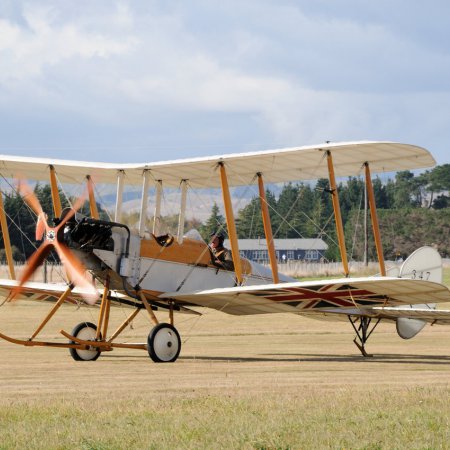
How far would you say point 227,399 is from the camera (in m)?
10.6

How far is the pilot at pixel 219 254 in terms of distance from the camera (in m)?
18.7

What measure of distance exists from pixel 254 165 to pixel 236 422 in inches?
393

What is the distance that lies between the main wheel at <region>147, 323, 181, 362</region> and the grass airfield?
26cm

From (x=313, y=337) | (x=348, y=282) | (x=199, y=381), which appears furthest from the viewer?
(x=313, y=337)

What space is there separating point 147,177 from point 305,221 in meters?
83.6

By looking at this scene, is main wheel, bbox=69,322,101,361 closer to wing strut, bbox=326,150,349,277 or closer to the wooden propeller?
the wooden propeller

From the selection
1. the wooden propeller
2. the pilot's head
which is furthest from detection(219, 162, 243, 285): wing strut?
the wooden propeller

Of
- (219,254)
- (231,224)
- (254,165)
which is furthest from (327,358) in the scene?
(254,165)

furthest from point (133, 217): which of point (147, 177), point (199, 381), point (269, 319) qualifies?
point (269, 319)

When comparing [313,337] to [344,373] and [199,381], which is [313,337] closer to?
[344,373]

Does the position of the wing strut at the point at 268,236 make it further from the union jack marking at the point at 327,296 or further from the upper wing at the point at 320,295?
the union jack marking at the point at 327,296

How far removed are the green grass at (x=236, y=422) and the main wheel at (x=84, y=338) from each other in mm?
7135

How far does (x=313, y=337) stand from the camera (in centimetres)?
2659

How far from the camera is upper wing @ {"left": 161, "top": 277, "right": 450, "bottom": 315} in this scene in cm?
1565
